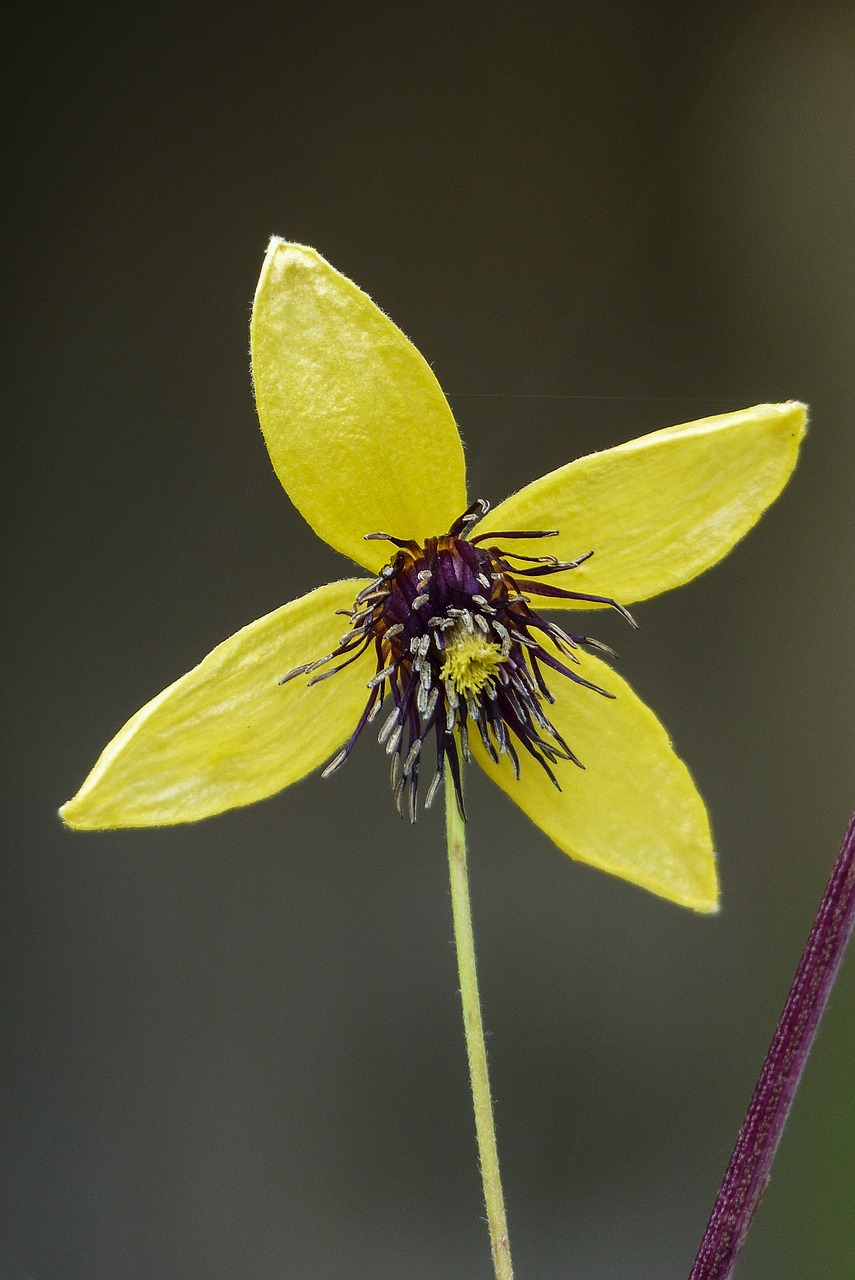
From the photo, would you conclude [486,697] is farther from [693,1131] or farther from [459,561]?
[693,1131]

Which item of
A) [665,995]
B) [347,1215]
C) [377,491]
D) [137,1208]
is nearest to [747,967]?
[665,995]

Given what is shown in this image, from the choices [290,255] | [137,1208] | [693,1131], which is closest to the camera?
[290,255]

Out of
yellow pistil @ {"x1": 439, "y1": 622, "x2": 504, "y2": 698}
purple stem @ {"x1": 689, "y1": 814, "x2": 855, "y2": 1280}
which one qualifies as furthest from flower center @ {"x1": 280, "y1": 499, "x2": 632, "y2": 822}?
purple stem @ {"x1": 689, "y1": 814, "x2": 855, "y2": 1280}

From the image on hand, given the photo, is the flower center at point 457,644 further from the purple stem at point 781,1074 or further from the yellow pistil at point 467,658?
the purple stem at point 781,1074

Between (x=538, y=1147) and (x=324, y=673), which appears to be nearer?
(x=324, y=673)

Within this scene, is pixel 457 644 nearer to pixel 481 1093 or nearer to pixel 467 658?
pixel 467 658

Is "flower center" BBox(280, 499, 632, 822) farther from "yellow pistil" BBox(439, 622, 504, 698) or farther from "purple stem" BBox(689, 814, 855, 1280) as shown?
"purple stem" BBox(689, 814, 855, 1280)

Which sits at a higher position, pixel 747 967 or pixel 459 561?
pixel 459 561
